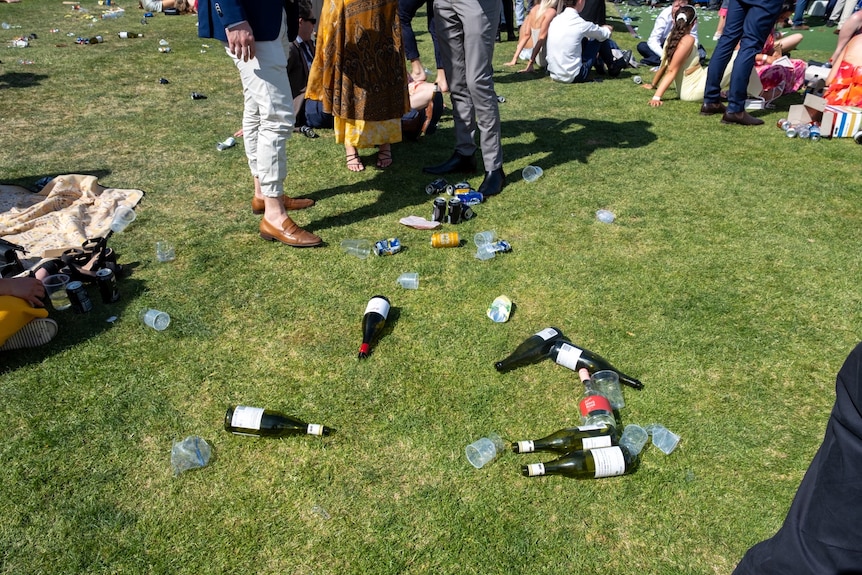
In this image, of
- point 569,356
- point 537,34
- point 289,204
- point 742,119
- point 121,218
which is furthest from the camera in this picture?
point 537,34

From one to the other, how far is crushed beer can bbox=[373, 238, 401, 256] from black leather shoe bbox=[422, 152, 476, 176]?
1641mm

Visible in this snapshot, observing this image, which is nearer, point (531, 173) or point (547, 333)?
point (547, 333)

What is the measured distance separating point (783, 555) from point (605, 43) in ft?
31.3

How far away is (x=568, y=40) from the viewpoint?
29.0 ft

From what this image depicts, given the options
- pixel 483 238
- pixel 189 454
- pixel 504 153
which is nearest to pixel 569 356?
pixel 483 238

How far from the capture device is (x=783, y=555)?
1.55 metres

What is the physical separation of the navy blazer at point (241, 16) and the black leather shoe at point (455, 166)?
7.34ft

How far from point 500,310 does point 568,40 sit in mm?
6933

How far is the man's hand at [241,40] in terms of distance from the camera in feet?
11.5

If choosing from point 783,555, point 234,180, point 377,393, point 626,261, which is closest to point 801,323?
point 626,261

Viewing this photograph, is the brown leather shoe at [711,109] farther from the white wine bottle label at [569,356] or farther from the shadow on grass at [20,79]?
the shadow on grass at [20,79]

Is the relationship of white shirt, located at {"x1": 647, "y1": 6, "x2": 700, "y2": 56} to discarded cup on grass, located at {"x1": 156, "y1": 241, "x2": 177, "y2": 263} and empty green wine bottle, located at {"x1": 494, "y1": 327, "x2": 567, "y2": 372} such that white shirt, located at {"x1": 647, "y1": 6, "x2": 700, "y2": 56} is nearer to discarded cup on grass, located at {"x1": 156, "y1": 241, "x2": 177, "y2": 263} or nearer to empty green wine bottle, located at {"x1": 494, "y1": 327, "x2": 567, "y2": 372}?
empty green wine bottle, located at {"x1": 494, "y1": 327, "x2": 567, "y2": 372}

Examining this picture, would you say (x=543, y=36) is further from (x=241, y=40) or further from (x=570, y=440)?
(x=570, y=440)

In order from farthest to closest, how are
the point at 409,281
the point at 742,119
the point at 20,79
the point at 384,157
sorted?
the point at 20,79 < the point at 742,119 < the point at 384,157 < the point at 409,281
